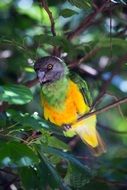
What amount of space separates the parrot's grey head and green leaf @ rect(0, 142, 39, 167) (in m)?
1.13

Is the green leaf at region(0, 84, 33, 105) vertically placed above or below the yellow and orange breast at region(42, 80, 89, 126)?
above

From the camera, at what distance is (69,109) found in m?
3.18

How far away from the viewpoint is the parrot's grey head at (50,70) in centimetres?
316

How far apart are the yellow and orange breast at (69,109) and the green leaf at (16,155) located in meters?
1.13

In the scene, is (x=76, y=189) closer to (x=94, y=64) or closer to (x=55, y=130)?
(x=55, y=130)

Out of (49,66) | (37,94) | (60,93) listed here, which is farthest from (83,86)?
(37,94)

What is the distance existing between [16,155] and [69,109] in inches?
48.3

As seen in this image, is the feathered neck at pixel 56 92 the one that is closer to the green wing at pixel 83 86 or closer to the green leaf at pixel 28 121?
the green wing at pixel 83 86

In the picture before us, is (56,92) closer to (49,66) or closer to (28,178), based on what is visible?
(49,66)

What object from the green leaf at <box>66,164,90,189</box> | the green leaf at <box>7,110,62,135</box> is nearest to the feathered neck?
the green leaf at <box>66,164,90,189</box>

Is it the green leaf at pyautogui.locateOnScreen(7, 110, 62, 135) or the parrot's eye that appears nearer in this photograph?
the green leaf at pyautogui.locateOnScreen(7, 110, 62, 135)

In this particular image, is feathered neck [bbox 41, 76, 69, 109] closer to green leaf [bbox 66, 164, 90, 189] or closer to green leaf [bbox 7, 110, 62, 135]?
green leaf [bbox 66, 164, 90, 189]

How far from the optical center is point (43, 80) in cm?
321

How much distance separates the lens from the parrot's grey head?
3.16m
